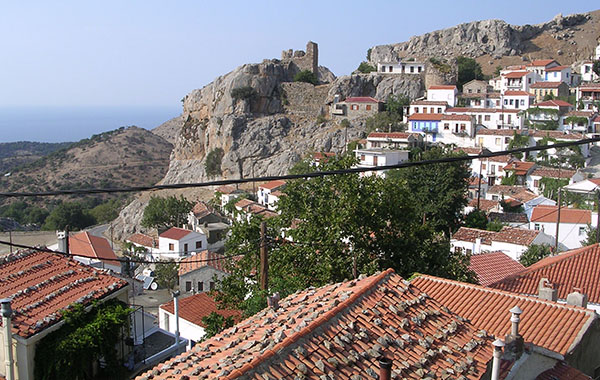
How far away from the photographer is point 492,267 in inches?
715

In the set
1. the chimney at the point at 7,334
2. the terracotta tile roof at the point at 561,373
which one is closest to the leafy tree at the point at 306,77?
the chimney at the point at 7,334

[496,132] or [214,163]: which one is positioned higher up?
[496,132]

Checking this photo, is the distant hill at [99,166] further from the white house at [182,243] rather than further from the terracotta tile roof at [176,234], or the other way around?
the white house at [182,243]

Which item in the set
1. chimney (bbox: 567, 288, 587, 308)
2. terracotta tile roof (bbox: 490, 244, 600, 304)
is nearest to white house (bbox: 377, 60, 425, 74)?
terracotta tile roof (bbox: 490, 244, 600, 304)

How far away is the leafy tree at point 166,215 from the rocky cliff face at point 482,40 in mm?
41720

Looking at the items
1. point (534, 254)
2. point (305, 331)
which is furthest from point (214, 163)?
point (305, 331)

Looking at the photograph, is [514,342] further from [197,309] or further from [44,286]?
[197,309]

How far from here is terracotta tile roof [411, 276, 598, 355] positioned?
8562mm

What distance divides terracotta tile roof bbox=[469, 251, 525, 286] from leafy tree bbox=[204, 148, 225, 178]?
127 ft

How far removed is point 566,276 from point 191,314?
33.0 ft

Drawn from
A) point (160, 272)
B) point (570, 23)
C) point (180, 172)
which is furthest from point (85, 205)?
point (570, 23)

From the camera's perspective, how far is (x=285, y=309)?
294 inches

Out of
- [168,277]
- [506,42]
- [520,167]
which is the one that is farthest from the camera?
[506,42]

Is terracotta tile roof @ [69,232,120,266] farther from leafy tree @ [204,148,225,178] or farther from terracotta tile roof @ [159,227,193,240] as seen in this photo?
leafy tree @ [204,148,225,178]
